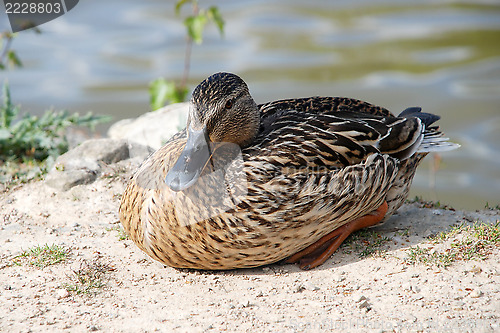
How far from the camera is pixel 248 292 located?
3996 mm

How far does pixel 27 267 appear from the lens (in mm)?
4273

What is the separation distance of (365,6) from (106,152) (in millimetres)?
9510

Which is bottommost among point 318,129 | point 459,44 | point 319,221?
point 459,44

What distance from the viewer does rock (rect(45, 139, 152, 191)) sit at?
5.43 meters

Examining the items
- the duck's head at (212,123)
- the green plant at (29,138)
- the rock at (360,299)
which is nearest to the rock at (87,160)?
the green plant at (29,138)

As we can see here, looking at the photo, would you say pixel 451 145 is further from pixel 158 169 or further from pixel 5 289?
pixel 5 289

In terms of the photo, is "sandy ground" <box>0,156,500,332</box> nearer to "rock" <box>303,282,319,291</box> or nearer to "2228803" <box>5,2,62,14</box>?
"rock" <box>303,282,319,291</box>

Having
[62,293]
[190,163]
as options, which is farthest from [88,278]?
[190,163]

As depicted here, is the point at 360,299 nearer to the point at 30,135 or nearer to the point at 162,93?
the point at 30,135

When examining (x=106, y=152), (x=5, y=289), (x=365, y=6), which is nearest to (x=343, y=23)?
(x=365, y=6)

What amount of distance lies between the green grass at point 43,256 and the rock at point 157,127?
2.13m

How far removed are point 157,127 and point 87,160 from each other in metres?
1.22

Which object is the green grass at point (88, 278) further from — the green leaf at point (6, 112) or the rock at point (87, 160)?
the green leaf at point (6, 112)

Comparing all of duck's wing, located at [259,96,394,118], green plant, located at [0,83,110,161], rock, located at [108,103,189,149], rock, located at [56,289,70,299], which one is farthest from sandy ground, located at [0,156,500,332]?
rock, located at [108,103,189,149]
